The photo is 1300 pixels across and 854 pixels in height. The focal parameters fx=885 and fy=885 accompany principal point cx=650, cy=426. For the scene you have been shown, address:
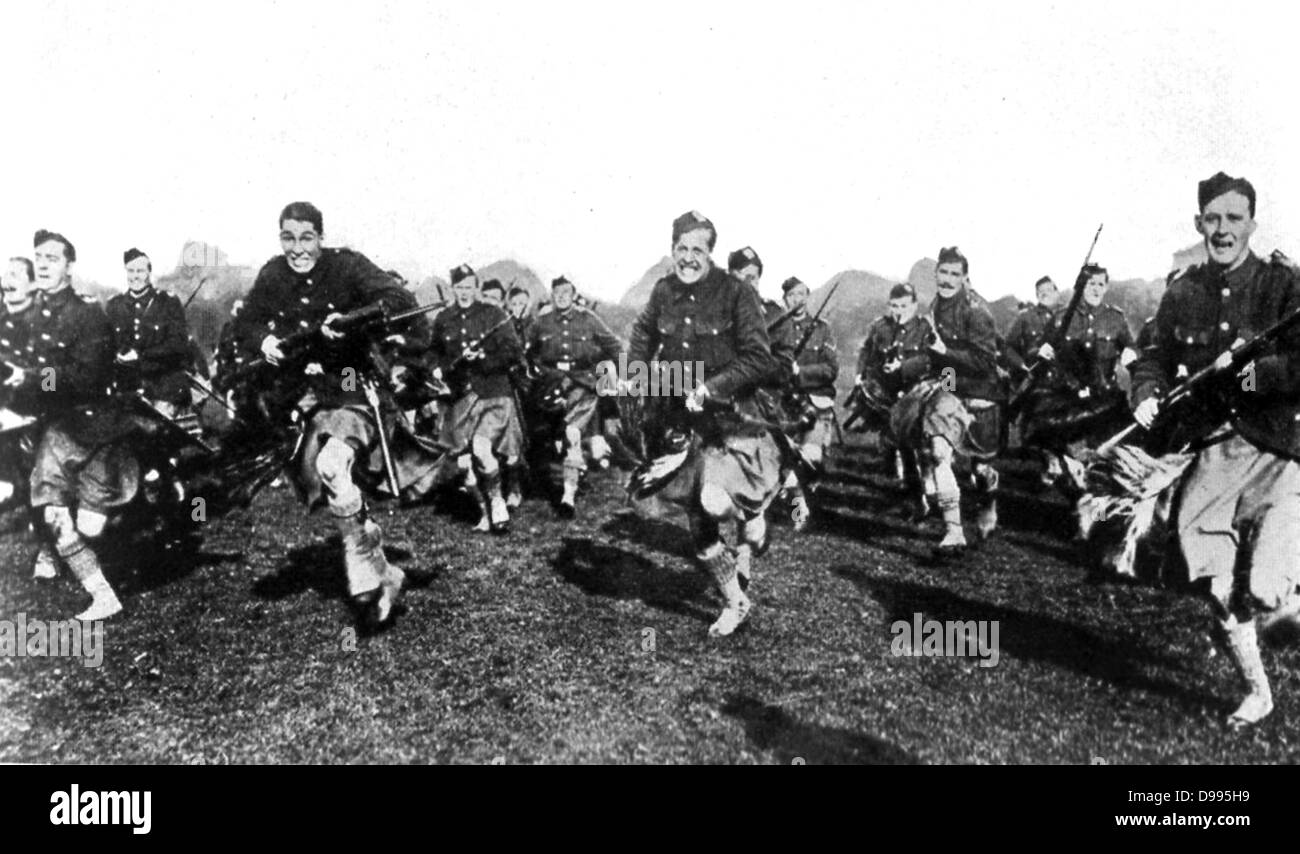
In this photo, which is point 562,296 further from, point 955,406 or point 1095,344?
point 1095,344

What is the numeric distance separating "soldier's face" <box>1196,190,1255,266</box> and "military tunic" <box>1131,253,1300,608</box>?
3.1 inches

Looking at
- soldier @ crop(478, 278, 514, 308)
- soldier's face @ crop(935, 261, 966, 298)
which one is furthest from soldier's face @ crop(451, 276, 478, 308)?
soldier's face @ crop(935, 261, 966, 298)

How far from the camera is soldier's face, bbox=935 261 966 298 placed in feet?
26.2

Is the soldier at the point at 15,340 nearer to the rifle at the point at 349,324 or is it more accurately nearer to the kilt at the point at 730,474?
the rifle at the point at 349,324

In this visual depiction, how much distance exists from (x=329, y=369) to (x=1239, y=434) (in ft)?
16.9

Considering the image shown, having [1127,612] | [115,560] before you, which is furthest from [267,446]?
[1127,612]

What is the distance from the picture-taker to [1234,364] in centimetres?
456

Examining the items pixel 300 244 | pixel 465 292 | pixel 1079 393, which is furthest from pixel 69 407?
pixel 1079 393

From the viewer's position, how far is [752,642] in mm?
5391

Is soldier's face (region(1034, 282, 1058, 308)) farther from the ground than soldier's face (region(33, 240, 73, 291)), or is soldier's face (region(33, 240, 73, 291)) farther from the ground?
soldier's face (region(1034, 282, 1058, 308))

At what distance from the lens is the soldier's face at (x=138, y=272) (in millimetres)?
8414

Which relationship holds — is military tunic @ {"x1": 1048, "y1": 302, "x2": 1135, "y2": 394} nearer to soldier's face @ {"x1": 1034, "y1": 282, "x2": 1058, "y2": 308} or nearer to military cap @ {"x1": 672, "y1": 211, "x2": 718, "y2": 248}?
soldier's face @ {"x1": 1034, "y1": 282, "x2": 1058, "y2": 308}
